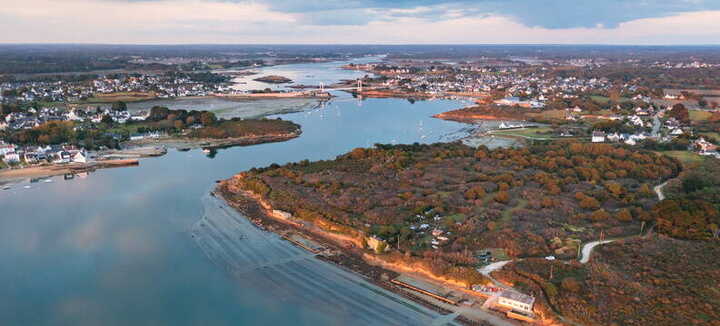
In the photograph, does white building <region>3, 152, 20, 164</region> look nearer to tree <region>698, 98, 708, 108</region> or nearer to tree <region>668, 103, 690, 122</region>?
tree <region>668, 103, 690, 122</region>

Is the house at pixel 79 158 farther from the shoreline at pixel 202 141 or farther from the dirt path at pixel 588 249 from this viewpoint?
the dirt path at pixel 588 249

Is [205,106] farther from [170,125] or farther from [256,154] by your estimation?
[256,154]

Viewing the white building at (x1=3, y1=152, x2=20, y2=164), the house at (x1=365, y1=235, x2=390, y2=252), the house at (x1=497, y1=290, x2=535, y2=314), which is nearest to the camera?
the house at (x1=497, y1=290, x2=535, y2=314)

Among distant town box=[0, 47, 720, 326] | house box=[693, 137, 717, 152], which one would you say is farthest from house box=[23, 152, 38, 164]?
house box=[693, 137, 717, 152]

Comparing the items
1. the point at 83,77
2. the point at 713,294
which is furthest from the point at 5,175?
the point at 83,77

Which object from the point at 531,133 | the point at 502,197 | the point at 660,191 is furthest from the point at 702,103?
the point at 502,197

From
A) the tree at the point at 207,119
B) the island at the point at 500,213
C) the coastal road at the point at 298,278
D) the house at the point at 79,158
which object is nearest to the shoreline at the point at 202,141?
the tree at the point at 207,119

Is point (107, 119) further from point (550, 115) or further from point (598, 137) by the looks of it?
point (550, 115)

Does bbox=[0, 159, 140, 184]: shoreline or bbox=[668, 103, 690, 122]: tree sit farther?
bbox=[668, 103, 690, 122]: tree
